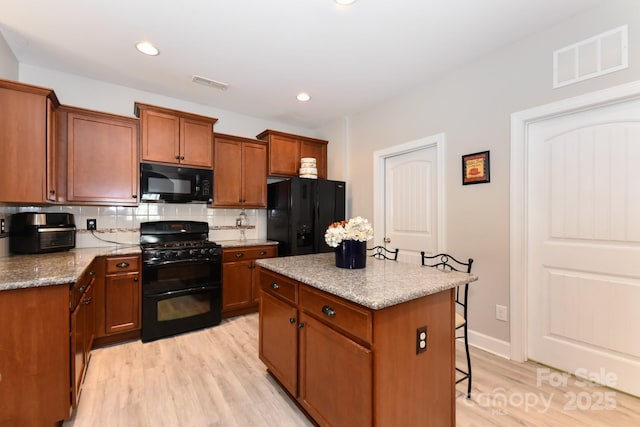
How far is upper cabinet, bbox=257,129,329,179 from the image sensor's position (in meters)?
3.94

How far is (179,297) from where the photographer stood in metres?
2.92

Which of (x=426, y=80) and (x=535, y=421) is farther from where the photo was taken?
(x=426, y=80)

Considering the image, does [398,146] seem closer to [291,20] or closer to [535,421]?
[291,20]

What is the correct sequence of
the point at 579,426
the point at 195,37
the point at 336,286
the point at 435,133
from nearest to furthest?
the point at 336,286
the point at 579,426
the point at 195,37
the point at 435,133

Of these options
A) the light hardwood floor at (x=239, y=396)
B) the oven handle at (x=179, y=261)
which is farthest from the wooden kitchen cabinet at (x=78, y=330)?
the oven handle at (x=179, y=261)

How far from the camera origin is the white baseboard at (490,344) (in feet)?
7.88

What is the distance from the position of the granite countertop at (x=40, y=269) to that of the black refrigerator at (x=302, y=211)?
193 cm

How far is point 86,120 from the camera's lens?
9.05 ft

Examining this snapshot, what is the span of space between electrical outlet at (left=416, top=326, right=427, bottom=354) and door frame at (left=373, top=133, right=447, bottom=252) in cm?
165

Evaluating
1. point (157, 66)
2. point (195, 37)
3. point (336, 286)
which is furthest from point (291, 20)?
point (336, 286)

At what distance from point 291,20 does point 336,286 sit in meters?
1.97

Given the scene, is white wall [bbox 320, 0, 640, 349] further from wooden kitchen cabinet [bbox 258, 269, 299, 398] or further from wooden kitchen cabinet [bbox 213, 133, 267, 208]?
wooden kitchen cabinet [bbox 213, 133, 267, 208]

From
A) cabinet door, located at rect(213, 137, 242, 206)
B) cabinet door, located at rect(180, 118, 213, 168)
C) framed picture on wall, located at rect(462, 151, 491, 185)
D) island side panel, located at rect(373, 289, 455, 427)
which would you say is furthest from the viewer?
cabinet door, located at rect(213, 137, 242, 206)

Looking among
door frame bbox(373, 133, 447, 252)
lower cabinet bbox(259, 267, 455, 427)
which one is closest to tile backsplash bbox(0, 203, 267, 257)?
door frame bbox(373, 133, 447, 252)
